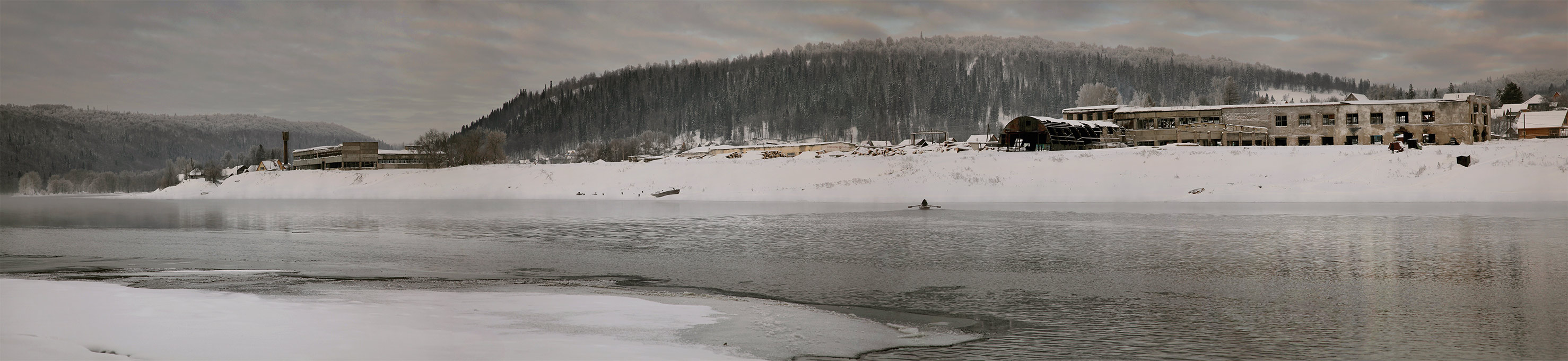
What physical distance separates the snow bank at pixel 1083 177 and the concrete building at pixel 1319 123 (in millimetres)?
25953

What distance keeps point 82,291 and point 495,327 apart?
238 inches

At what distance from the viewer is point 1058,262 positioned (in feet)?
58.7

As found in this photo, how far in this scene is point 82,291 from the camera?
1191 centimetres

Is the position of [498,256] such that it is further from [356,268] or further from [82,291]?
[82,291]

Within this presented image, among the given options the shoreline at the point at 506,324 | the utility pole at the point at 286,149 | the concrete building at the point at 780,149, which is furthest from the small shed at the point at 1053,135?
the utility pole at the point at 286,149

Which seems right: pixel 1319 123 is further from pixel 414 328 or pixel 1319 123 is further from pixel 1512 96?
pixel 1512 96

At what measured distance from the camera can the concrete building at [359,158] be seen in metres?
121

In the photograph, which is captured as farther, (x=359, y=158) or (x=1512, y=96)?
(x=1512, y=96)

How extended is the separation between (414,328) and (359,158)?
122903 millimetres

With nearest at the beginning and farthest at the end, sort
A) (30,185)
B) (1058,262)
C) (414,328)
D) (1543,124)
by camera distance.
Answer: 1. (414,328)
2. (1058,262)
3. (1543,124)
4. (30,185)

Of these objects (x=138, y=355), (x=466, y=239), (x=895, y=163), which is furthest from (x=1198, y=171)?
(x=138, y=355)

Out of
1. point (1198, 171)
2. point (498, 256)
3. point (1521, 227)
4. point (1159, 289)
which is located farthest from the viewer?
point (1198, 171)

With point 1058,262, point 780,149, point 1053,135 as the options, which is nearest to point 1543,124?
point 1053,135

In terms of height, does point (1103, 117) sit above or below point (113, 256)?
above
